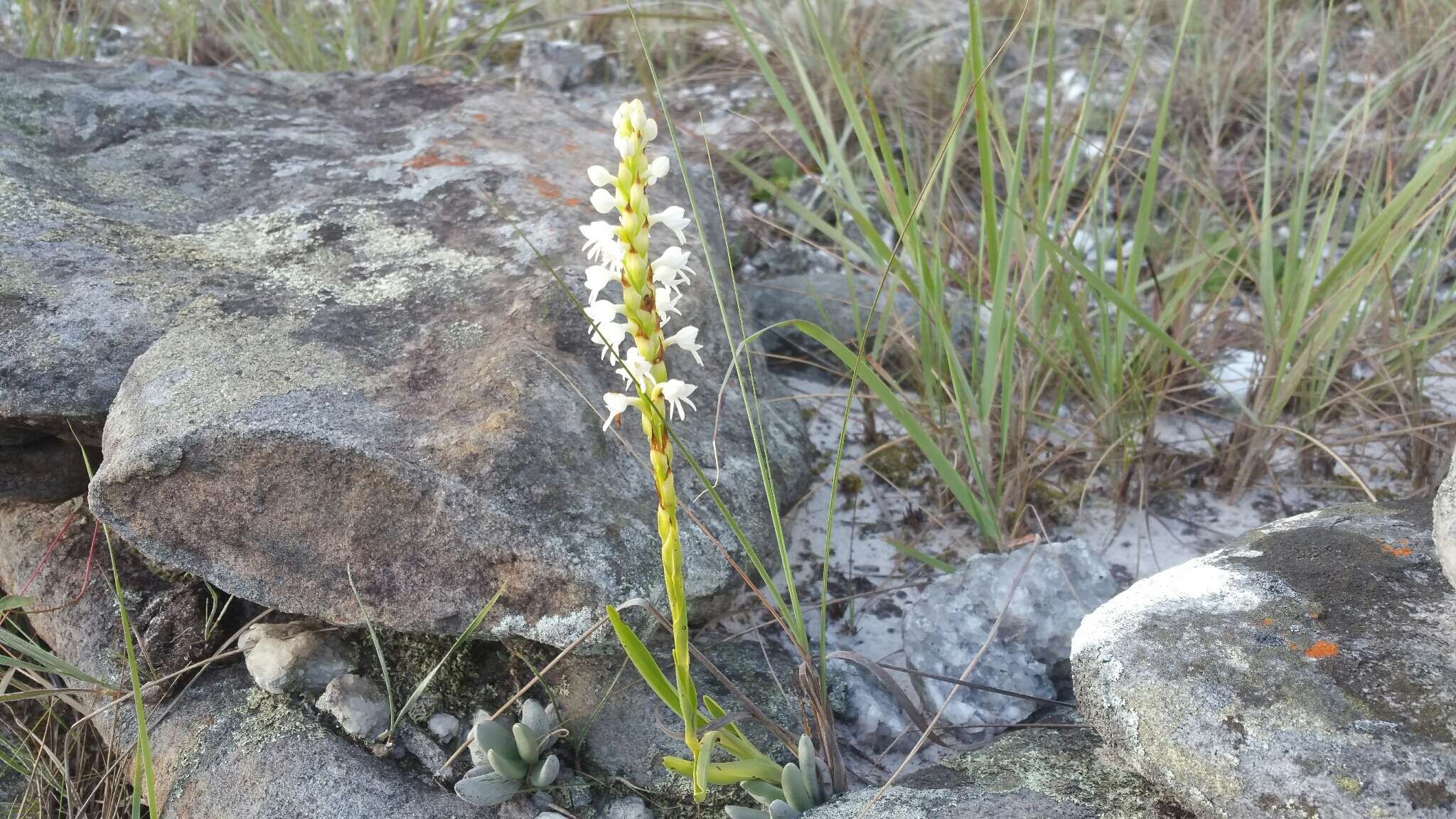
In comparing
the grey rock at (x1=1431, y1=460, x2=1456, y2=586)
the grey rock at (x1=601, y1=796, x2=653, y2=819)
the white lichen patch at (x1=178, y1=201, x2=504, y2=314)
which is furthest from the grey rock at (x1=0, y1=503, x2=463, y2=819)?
the grey rock at (x1=1431, y1=460, x2=1456, y2=586)

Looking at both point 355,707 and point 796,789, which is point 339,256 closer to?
point 355,707

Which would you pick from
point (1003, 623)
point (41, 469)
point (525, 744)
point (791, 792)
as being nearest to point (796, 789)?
point (791, 792)

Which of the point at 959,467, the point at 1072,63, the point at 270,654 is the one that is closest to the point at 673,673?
the point at 270,654

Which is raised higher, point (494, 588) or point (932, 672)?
point (494, 588)

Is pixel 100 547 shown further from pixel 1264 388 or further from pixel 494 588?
pixel 1264 388

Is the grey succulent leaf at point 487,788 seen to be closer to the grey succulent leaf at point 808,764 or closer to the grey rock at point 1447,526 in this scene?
the grey succulent leaf at point 808,764

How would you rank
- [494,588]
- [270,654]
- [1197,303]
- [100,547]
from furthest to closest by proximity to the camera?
[1197,303]
[100,547]
[270,654]
[494,588]

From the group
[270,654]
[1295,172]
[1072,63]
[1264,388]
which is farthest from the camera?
[1072,63]

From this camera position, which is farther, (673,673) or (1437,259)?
(1437,259)
